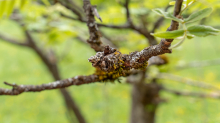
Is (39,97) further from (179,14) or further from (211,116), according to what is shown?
(179,14)

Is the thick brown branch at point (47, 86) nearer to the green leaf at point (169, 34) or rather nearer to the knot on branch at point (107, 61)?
the knot on branch at point (107, 61)

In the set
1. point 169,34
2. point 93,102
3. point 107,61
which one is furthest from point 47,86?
point 93,102

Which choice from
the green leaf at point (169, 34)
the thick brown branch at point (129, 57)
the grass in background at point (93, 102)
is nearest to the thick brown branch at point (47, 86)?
the thick brown branch at point (129, 57)

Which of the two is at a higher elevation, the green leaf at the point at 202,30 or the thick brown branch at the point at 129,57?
the green leaf at the point at 202,30

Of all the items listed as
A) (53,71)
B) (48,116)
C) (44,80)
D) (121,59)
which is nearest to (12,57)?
(44,80)

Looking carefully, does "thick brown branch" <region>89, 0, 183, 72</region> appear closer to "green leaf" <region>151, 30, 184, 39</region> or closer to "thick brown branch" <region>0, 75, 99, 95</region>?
"green leaf" <region>151, 30, 184, 39</region>

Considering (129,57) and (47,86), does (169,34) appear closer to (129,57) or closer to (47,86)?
(129,57)

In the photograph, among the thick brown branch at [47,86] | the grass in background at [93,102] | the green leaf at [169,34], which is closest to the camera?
the green leaf at [169,34]

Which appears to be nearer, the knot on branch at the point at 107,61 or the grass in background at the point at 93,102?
the knot on branch at the point at 107,61

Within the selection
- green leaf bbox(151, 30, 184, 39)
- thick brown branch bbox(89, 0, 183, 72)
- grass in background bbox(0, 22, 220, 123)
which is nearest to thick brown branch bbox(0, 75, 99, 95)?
thick brown branch bbox(89, 0, 183, 72)
